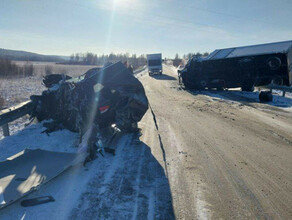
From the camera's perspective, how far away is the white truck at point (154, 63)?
3394 cm

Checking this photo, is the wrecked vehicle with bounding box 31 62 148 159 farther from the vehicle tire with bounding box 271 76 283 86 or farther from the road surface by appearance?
the vehicle tire with bounding box 271 76 283 86

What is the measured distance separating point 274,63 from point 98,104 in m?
12.6

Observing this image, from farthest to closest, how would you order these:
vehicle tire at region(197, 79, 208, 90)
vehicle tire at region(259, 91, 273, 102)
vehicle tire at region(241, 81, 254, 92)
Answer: vehicle tire at region(197, 79, 208, 90)
vehicle tire at region(241, 81, 254, 92)
vehicle tire at region(259, 91, 273, 102)

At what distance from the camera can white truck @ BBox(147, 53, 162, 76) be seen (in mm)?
33938

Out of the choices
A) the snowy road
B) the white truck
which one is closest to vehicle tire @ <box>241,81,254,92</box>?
the snowy road

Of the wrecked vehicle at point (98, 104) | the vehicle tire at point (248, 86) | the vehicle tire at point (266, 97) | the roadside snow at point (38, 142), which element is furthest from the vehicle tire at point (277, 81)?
the roadside snow at point (38, 142)

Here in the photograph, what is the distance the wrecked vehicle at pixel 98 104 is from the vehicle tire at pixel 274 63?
1112 cm

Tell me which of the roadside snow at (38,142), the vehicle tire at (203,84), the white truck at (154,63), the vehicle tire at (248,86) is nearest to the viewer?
the roadside snow at (38,142)

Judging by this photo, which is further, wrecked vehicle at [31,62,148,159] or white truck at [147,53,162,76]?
white truck at [147,53,162,76]

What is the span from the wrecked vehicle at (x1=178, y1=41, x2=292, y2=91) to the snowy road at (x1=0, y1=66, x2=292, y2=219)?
26.2 feet

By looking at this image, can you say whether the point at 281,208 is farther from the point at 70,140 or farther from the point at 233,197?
the point at 70,140

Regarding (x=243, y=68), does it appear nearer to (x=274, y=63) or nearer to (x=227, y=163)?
(x=274, y=63)

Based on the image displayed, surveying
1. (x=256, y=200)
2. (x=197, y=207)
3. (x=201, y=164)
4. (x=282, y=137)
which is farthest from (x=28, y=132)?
(x=282, y=137)

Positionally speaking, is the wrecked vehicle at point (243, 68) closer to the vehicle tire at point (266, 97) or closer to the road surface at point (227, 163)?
the vehicle tire at point (266, 97)
